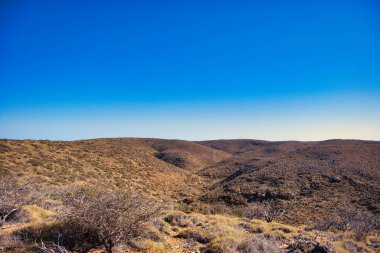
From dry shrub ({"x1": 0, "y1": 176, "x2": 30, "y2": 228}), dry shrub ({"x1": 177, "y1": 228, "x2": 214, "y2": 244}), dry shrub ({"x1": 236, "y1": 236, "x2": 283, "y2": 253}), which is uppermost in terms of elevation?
dry shrub ({"x1": 0, "y1": 176, "x2": 30, "y2": 228})

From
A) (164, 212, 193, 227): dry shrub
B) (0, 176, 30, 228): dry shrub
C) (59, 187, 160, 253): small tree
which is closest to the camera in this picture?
(59, 187, 160, 253): small tree

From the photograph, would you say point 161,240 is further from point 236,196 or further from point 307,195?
point 307,195

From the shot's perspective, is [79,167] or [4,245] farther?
[79,167]

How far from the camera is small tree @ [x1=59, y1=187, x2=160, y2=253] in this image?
7156 millimetres

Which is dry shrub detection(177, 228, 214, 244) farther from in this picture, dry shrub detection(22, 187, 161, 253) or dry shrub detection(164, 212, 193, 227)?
dry shrub detection(22, 187, 161, 253)

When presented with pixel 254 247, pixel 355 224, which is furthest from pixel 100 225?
pixel 355 224

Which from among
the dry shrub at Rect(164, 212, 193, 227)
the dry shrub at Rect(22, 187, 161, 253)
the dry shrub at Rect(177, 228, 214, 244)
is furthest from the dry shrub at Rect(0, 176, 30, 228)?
the dry shrub at Rect(177, 228, 214, 244)

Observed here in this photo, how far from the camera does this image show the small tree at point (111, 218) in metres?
7.16

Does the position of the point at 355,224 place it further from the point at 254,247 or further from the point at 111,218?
the point at 111,218

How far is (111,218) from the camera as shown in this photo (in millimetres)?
7164

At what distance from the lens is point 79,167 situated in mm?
30281

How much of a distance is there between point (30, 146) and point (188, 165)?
96.9ft

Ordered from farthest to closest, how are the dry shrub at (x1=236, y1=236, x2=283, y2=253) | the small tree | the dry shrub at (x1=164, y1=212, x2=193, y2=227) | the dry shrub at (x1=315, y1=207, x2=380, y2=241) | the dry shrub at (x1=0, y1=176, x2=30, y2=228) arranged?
the dry shrub at (x1=315, y1=207, x2=380, y2=241) → the dry shrub at (x1=164, y1=212, x2=193, y2=227) → the dry shrub at (x1=0, y1=176, x2=30, y2=228) → the dry shrub at (x1=236, y1=236, x2=283, y2=253) → the small tree

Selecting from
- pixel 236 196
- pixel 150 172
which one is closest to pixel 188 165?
pixel 150 172
